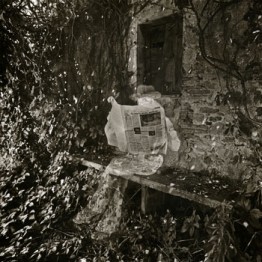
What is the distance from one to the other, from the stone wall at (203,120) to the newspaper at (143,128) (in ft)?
0.51

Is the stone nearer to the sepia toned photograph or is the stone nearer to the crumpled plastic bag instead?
the sepia toned photograph

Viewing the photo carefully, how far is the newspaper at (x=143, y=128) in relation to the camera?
3.31m

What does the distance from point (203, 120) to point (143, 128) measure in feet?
2.39

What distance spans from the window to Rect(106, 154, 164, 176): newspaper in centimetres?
92

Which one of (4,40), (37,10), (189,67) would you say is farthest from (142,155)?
(4,40)

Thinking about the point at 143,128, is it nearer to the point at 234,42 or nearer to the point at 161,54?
the point at 161,54

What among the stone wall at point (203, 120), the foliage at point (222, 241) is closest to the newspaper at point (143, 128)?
the stone wall at point (203, 120)

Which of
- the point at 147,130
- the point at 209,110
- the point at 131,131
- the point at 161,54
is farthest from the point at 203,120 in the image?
the point at 161,54

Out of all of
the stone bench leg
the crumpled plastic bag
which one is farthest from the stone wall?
the stone bench leg

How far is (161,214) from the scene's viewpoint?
11.3 feet

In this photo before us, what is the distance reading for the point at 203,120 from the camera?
304 centimetres

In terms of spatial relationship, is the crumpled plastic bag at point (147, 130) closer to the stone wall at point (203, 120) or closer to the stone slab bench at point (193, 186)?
the stone wall at point (203, 120)


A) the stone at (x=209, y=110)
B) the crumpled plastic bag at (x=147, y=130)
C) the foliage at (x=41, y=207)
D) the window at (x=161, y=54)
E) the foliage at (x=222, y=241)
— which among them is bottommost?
the foliage at (x=41, y=207)

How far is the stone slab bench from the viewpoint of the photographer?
2.40 metres
